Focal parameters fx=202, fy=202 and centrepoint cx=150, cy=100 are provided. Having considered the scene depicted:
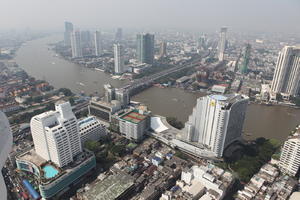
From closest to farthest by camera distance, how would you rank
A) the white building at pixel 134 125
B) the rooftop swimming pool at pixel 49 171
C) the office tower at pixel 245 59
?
1. the rooftop swimming pool at pixel 49 171
2. the white building at pixel 134 125
3. the office tower at pixel 245 59

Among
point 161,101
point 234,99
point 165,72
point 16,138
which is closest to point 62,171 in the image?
point 16,138

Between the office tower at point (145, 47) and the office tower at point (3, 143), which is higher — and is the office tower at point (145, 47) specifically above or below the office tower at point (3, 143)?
below

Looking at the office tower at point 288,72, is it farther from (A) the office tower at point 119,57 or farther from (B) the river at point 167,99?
(A) the office tower at point 119,57

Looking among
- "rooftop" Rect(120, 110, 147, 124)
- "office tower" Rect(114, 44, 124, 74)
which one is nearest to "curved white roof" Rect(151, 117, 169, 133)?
"rooftop" Rect(120, 110, 147, 124)

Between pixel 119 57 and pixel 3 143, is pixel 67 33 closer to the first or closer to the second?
pixel 119 57

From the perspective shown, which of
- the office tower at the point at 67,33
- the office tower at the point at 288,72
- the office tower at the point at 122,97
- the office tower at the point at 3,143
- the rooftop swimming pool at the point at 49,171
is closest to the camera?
the office tower at the point at 3,143

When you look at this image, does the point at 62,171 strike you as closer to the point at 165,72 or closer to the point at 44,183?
the point at 44,183

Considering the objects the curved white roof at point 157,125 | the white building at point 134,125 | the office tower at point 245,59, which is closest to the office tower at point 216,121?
the curved white roof at point 157,125

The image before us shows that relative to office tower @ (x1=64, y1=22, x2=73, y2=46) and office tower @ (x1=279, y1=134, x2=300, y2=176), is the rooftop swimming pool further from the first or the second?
office tower @ (x1=64, y1=22, x2=73, y2=46)
